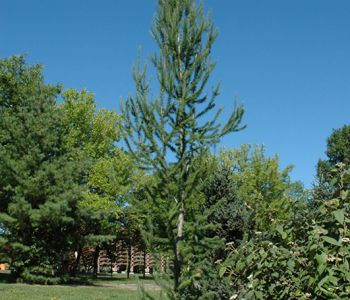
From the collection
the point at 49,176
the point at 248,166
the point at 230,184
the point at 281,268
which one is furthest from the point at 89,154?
the point at 281,268

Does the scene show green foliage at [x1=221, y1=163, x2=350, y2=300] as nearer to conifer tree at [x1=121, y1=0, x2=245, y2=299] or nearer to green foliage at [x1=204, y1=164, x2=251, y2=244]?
conifer tree at [x1=121, y1=0, x2=245, y2=299]

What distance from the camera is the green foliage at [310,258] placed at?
211 centimetres

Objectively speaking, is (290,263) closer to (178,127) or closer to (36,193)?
(178,127)

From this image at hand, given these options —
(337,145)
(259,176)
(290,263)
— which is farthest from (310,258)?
(337,145)

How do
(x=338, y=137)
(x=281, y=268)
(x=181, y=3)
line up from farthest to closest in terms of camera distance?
(x=338, y=137)
(x=181, y=3)
(x=281, y=268)

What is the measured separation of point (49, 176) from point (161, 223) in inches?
460

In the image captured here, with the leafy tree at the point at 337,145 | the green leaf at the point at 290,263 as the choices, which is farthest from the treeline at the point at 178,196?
the leafy tree at the point at 337,145

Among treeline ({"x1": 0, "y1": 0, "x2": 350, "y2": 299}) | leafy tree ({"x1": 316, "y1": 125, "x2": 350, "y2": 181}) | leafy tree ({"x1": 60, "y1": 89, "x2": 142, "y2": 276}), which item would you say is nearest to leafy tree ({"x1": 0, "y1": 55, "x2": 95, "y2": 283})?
treeline ({"x1": 0, "y1": 0, "x2": 350, "y2": 299})

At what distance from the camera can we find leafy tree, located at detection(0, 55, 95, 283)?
46.2 ft

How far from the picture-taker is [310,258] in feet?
7.48

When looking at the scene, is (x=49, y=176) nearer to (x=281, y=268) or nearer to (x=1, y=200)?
(x=1, y=200)

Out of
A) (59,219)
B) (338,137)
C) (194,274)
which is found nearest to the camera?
(194,274)

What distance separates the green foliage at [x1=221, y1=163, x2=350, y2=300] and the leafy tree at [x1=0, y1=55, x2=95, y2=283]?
12794 mm

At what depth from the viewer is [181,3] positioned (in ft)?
16.2
